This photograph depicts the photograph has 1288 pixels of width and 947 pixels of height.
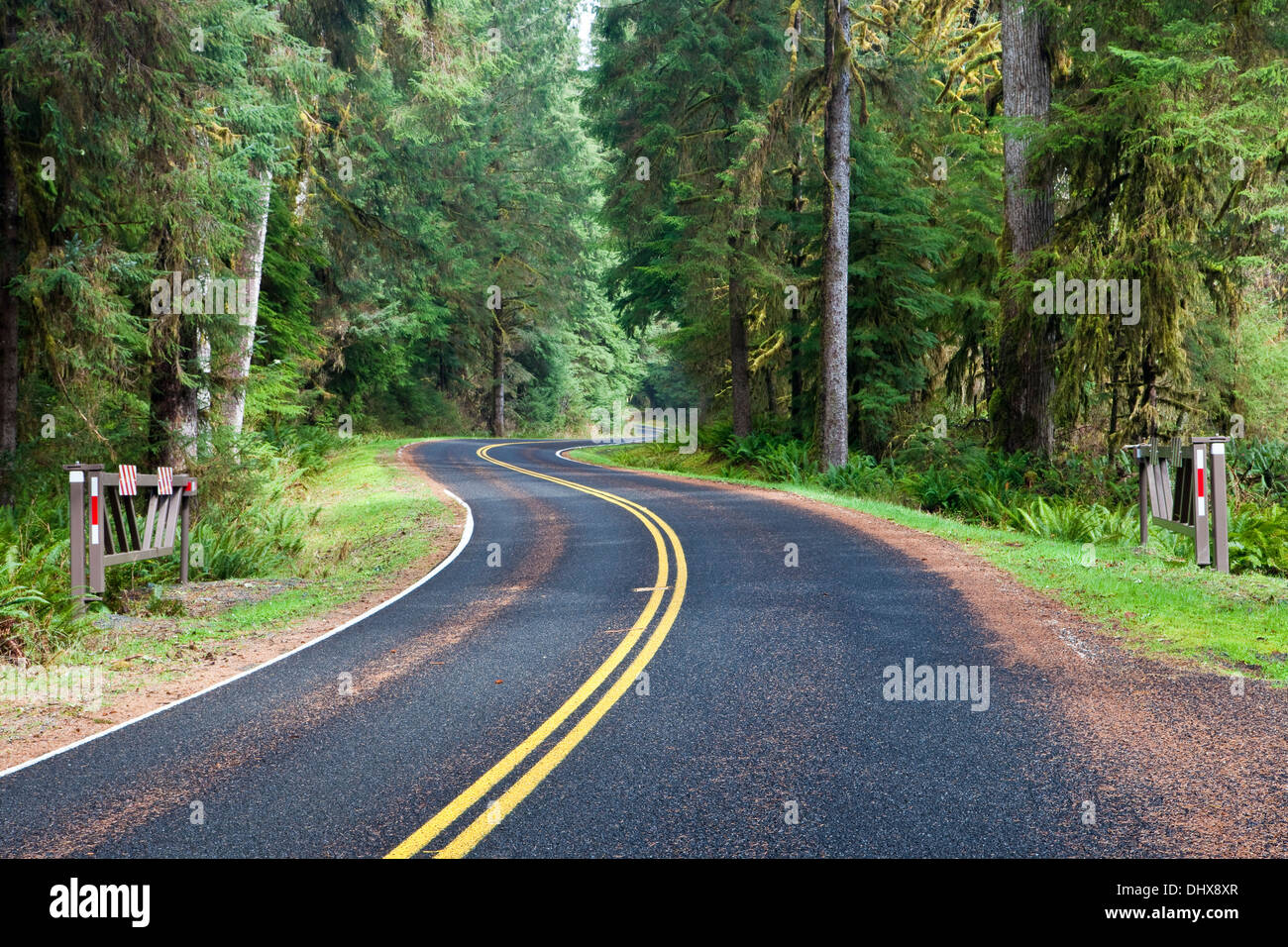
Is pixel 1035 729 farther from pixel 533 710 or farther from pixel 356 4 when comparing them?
pixel 356 4

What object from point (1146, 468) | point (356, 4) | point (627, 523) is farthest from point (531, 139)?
point (1146, 468)

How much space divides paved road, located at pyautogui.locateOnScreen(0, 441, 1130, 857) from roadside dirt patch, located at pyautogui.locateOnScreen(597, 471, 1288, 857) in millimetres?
232

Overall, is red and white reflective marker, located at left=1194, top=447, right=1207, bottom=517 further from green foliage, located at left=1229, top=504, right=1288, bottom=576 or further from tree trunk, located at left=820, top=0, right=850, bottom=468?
tree trunk, located at left=820, top=0, right=850, bottom=468

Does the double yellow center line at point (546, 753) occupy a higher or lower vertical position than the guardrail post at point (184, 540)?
lower

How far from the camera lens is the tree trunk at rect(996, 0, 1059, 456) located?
18.5 m

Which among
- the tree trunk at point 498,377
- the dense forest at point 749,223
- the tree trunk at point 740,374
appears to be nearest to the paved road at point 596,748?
the dense forest at point 749,223

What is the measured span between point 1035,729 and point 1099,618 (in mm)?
3593

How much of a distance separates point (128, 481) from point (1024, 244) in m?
16.6

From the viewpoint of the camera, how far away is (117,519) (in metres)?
10.9

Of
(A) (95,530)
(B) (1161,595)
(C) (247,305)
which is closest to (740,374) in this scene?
(C) (247,305)

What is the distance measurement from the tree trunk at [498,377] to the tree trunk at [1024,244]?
40.1 meters

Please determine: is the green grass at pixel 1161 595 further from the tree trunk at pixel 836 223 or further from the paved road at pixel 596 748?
the tree trunk at pixel 836 223

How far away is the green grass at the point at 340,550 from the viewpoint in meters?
9.69

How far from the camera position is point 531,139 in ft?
177
